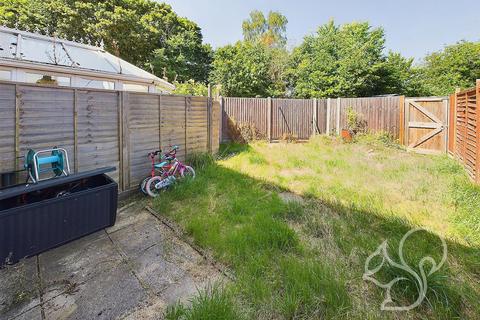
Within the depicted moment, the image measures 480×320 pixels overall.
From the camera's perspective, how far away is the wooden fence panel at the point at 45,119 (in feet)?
8.64

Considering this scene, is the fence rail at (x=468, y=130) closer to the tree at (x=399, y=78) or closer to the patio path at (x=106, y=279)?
the patio path at (x=106, y=279)

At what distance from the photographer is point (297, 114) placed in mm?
9094

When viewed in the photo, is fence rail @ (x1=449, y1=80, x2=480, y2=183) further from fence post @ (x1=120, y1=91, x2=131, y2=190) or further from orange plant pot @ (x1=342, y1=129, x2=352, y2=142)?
fence post @ (x1=120, y1=91, x2=131, y2=190)

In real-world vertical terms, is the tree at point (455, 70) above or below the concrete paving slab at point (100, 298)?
above

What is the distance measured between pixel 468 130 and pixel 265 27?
21129 mm

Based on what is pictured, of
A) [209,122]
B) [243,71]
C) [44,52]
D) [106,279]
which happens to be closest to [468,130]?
[209,122]

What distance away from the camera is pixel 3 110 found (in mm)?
2479

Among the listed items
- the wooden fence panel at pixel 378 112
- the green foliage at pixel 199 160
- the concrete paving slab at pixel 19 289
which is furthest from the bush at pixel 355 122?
the concrete paving slab at pixel 19 289

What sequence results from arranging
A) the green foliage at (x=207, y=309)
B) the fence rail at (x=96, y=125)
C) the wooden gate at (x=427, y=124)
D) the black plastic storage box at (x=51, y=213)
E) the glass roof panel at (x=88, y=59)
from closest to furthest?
the green foliage at (x=207, y=309)
the black plastic storage box at (x=51, y=213)
the fence rail at (x=96, y=125)
the glass roof panel at (x=88, y=59)
the wooden gate at (x=427, y=124)

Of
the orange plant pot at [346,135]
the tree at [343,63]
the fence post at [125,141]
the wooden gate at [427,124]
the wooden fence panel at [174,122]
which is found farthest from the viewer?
the tree at [343,63]

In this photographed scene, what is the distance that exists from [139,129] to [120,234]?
71.7 inches

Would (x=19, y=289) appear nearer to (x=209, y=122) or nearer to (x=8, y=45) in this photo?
(x=209, y=122)

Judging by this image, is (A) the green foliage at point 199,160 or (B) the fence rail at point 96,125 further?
(A) the green foliage at point 199,160

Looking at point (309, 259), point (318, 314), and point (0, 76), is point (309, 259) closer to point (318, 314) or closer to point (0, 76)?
point (318, 314)
